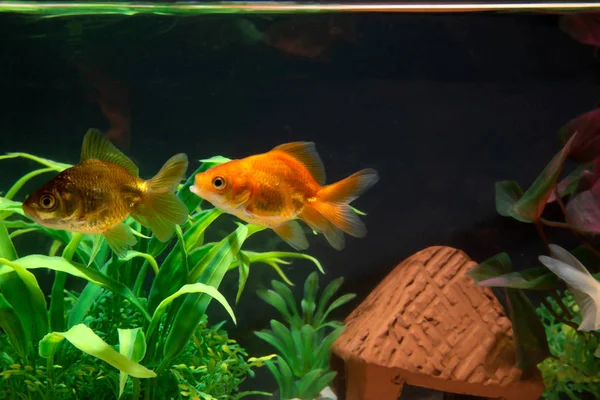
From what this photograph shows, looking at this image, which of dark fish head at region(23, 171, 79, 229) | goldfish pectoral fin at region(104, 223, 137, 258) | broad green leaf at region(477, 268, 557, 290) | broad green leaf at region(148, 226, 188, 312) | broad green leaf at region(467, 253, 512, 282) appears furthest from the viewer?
broad green leaf at region(467, 253, 512, 282)

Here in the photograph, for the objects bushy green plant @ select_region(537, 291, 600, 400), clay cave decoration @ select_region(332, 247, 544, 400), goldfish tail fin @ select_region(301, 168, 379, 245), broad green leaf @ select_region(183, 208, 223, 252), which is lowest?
bushy green plant @ select_region(537, 291, 600, 400)

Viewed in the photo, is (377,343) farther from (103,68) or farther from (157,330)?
(103,68)

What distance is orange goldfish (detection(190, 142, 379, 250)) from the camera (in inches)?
52.9

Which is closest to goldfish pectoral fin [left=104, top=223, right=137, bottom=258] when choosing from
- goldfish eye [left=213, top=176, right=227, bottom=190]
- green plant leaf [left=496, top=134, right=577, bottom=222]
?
goldfish eye [left=213, top=176, right=227, bottom=190]

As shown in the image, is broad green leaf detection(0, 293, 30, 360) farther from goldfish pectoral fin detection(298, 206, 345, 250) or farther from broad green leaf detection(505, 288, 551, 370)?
broad green leaf detection(505, 288, 551, 370)

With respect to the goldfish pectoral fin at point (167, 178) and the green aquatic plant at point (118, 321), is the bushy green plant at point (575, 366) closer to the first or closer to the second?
the green aquatic plant at point (118, 321)

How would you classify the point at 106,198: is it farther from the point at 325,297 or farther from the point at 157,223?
the point at 325,297

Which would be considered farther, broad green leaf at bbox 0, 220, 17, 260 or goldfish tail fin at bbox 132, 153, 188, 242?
broad green leaf at bbox 0, 220, 17, 260

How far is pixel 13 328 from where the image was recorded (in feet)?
5.86

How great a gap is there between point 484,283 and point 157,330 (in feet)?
4.40

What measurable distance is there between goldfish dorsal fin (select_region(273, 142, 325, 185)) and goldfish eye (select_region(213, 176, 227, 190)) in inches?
10.7

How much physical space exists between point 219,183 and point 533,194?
1426 mm

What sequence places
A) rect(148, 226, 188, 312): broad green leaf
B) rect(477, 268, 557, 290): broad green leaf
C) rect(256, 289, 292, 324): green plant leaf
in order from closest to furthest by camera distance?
rect(148, 226, 188, 312): broad green leaf < rect(477, 268, 557, 290): broad green leaf < rect(256, 289, 292, 324): green plant leaf

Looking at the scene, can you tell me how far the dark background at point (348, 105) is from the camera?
105 inches
